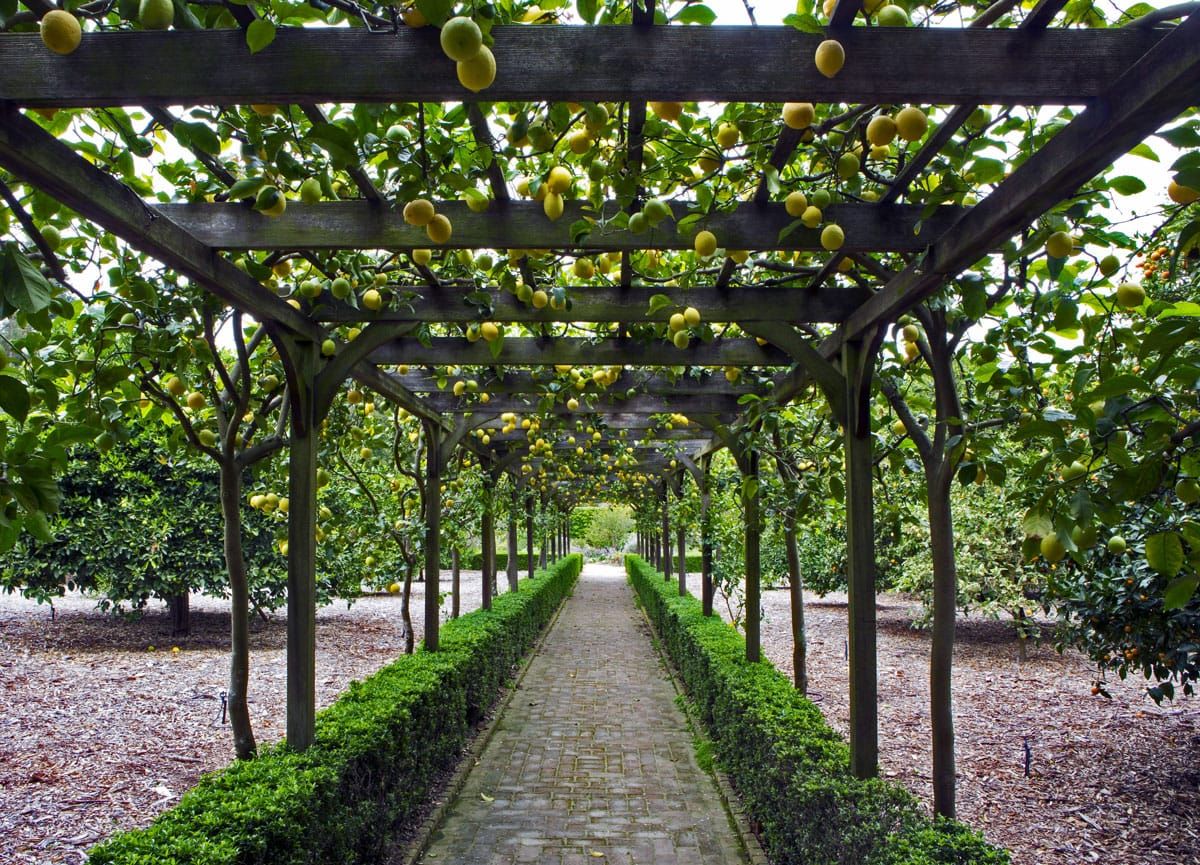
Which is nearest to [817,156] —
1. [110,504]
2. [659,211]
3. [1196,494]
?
[659,211]

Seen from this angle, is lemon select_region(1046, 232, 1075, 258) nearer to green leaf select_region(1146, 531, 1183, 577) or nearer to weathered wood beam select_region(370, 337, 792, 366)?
green leaf select_region(1146, 531, 1183, 577)

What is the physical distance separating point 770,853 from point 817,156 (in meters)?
3.25

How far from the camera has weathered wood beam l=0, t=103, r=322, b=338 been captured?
1.78 metres

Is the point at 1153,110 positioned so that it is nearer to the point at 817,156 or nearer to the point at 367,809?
the point at 817,156

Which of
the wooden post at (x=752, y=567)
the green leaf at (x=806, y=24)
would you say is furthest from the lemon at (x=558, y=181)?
the wooden post at (x=752, y=567)

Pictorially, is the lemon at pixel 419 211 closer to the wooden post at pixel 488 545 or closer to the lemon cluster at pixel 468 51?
the lemon cluster at pixel 468 51

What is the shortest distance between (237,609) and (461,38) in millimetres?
3135

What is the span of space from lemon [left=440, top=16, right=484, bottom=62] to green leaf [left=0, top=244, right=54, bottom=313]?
2.86 ft

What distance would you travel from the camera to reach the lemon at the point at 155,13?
A: 1.40 m

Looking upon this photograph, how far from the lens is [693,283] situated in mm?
3941

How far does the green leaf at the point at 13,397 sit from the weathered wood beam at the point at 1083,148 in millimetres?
2073

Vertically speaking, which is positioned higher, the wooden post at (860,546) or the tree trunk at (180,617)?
the wooden post at (860,546)

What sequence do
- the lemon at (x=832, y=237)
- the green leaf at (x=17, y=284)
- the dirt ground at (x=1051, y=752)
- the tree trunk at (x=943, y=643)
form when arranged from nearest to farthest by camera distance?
the green leaf at (x=17, y=284)
the lemon at (x=832, y=237)
the tree trunk at (x=943, y=643)
the dirt ground at (x=1051, y=752)

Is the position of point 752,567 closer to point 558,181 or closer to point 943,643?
point 943,643
